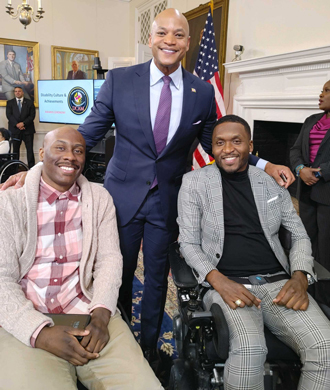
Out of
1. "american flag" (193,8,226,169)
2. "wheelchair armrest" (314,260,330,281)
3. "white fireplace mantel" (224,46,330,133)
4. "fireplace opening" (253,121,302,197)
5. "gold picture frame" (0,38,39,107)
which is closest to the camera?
"wheelchair armrest" (314,260,330,281)

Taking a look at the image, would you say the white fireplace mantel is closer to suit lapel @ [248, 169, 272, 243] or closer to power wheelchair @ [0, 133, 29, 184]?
suit lapel @ [248, 169, 272, 243]

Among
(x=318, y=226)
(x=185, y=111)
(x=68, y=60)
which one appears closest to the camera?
(x=185, y=111)

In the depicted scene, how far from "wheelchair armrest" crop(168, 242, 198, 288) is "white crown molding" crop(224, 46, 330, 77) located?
257 cm

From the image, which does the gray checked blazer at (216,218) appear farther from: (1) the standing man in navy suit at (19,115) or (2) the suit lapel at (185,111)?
(1) the standing man in navy suit at (19,115)

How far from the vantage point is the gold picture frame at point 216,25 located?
4.55m

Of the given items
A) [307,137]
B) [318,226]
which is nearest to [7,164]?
[307,137]

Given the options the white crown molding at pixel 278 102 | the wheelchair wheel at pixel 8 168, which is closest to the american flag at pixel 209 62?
the white crown molding at pixel 278 102

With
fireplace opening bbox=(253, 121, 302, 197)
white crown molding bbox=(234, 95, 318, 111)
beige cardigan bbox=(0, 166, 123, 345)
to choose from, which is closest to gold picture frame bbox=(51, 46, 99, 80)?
white crown molding bbox=(234, 95, 318, 111)

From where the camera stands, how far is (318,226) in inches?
94.3

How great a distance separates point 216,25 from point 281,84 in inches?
63.5

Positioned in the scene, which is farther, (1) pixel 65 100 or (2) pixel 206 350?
(1) pixel 65 100

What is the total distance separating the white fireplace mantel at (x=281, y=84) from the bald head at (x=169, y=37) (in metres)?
2.14

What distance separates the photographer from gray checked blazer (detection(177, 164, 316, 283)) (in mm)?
1487

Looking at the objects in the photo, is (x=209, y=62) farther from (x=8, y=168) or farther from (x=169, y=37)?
(x=8, y=168)
